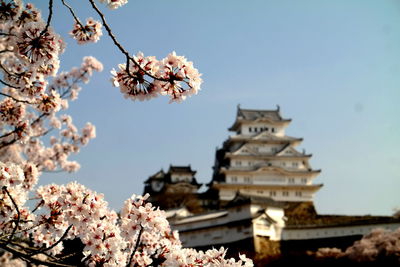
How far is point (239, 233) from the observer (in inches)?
1134

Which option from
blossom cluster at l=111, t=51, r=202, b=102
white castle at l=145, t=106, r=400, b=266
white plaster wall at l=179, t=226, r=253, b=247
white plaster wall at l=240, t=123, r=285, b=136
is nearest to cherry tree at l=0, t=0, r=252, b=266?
blossom cluster at l=111, t=51, r=202, b=102

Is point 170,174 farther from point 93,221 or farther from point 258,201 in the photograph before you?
point 93,221

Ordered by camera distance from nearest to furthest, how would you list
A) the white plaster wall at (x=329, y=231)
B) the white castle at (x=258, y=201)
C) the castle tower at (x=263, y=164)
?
the white plaster wall at (x=329, y=231)
the white castle at (x=258, y=201)
the castle tower at (x=263, y=164)

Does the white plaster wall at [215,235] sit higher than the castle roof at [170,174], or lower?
lower

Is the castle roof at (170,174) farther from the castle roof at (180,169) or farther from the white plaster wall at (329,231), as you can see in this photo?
the white plaster wall at (329,231)

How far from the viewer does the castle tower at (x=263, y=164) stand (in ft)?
135

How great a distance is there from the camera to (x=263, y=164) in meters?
42.8

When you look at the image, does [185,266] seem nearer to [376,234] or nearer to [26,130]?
[26,130]

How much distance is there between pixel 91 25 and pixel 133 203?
2.28 meters

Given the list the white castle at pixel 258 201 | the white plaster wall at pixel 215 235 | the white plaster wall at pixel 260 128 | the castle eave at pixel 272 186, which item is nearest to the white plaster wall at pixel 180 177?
the white castle at pixel 258 201

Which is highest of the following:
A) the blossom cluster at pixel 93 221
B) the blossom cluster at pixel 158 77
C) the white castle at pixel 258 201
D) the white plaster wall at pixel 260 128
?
the white plaster wall at pixel 260 128

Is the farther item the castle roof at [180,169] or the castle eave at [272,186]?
the castle roof at [180,169]

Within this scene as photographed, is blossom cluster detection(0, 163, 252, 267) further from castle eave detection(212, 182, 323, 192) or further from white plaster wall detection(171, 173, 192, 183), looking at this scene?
white plaster wall detection(171, 173, 192, 183)

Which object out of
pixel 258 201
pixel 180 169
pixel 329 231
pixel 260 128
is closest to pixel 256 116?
pixel 260 128
